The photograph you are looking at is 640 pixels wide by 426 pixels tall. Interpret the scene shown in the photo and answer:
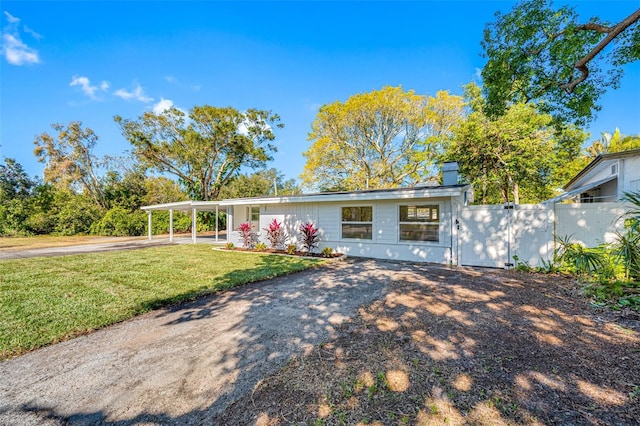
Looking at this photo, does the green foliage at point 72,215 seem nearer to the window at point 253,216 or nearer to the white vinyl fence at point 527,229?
the window at point 253,216

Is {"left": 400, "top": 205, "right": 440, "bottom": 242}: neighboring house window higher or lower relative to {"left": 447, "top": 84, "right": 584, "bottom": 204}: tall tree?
lower

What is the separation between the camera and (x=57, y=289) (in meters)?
5.06

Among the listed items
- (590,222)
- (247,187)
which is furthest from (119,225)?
(590,222)

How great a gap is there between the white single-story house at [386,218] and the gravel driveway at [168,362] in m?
4.33

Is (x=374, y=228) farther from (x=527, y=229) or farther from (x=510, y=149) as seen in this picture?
(x=510, y=149)

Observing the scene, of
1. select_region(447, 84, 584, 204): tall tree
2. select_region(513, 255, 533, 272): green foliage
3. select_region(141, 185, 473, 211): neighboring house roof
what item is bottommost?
select_region(513, 255, 533, 272): green foliage

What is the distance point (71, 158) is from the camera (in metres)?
24.3

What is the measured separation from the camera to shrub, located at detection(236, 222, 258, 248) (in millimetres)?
11695

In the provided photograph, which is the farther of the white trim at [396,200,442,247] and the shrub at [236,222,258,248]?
Answer: the shrub at [236,222,258,248]

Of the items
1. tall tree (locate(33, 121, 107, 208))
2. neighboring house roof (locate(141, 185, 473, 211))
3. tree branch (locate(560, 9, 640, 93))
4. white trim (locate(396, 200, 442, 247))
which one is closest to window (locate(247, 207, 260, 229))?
neighboring house roof (locate(141, 185, 473, 211))

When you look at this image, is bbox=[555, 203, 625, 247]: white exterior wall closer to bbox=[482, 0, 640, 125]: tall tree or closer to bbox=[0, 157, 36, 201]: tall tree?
bbox=[482, 0, 640, 125]: tall tree

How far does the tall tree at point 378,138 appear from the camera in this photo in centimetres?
1970

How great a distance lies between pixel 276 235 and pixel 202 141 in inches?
526

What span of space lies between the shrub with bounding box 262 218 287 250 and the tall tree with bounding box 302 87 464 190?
1174 centimetres
